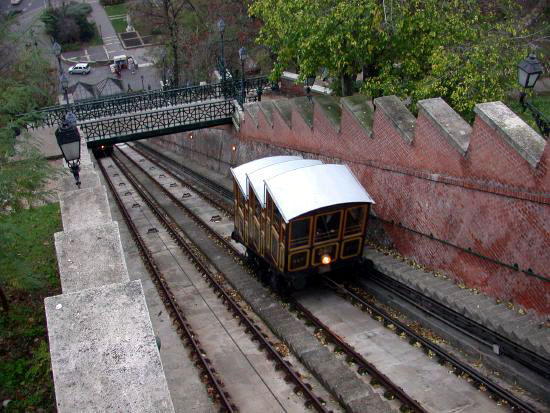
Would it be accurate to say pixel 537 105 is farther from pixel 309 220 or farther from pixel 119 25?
pixel 119 25

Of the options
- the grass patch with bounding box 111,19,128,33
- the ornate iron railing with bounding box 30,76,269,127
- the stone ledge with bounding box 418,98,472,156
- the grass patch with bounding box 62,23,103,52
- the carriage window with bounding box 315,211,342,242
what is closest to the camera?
the stone ledge with bounding box 418,98,472,156

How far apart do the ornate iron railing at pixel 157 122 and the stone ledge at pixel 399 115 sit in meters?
12.2

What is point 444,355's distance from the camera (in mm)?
8844

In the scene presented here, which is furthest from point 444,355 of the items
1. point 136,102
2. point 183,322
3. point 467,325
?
point 136,102

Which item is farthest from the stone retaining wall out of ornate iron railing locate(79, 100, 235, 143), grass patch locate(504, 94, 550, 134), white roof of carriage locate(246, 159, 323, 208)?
ornate iron railing locate(79, 100, 235, 143)

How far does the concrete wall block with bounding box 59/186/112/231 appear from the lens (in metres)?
7.66

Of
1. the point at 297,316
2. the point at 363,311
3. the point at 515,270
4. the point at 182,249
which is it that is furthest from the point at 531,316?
the point at 182,249

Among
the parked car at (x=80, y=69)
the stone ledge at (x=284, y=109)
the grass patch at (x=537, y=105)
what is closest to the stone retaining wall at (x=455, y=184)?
the stone ledge at (x=284, y=109)

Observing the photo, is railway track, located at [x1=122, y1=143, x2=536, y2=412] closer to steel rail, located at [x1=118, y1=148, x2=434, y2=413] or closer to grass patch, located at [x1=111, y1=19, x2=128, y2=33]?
steel rail, located at [x1=118, y1=148, x2=434, y2=413]

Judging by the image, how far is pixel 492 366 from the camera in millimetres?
8484

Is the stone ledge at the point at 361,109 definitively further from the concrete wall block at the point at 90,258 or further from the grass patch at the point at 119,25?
the grass patch at the point at 119,25

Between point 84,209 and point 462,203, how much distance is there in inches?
273

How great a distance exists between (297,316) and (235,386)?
2881mm

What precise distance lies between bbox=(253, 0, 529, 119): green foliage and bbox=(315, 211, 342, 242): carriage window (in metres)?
3.83
